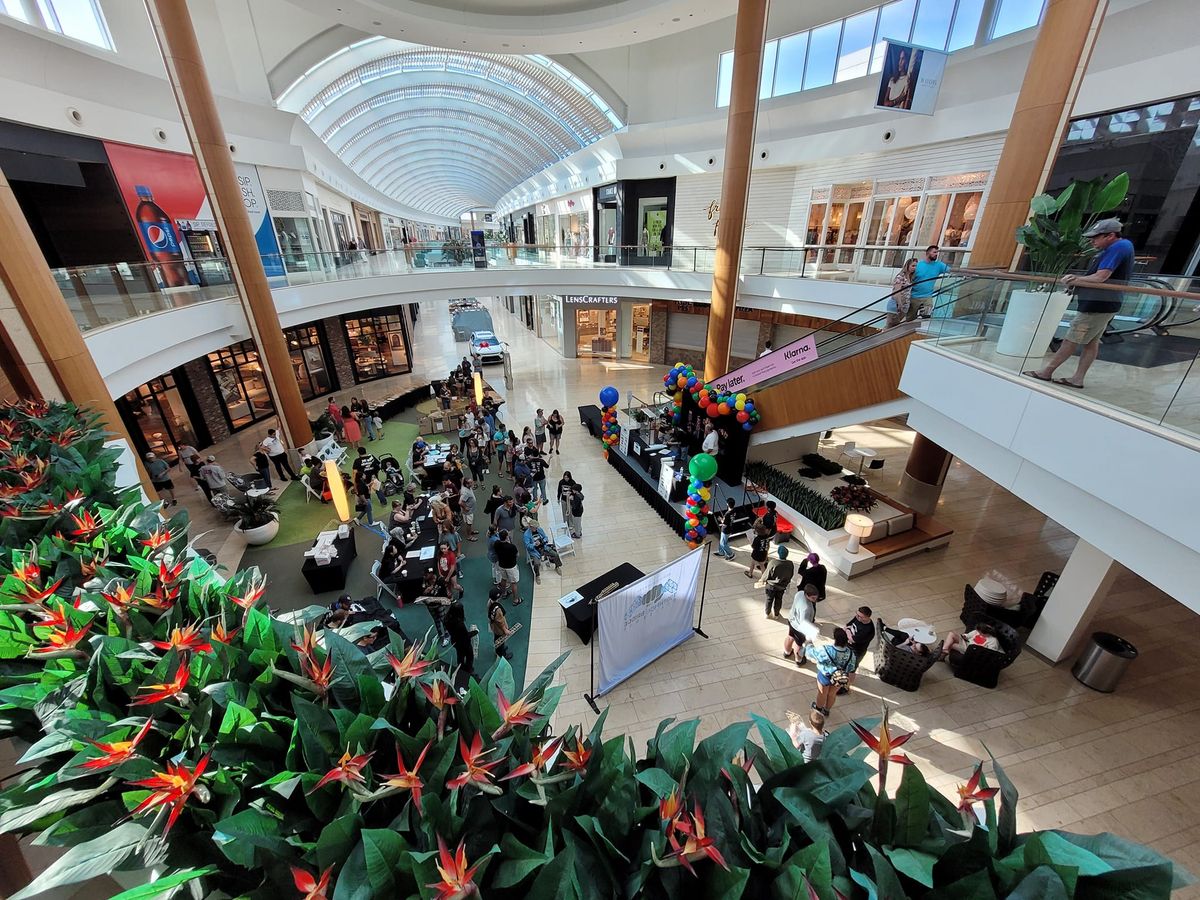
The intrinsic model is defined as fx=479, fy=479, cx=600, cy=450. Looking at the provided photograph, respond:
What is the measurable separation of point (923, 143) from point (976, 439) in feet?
36.9

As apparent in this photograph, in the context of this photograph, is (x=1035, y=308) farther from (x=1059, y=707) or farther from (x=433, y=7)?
(x=433, y=7)

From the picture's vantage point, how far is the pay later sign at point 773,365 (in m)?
9.32

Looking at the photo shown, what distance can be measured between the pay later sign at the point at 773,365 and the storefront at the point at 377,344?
52.8ft

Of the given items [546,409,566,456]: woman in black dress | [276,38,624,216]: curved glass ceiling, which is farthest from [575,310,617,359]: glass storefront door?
[546,409,566,456]: woman in black dress

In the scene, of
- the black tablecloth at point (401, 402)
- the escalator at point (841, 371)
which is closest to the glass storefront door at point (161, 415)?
the black tablecloth at point (401, 402)

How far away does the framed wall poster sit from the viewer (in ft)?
35.7

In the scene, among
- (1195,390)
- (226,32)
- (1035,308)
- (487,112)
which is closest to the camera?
(1195,390)

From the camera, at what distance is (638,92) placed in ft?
64.5

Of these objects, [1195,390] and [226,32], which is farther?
[226,32]

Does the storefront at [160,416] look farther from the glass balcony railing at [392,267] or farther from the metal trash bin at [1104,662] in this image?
the metal trash bin at [1104,662]

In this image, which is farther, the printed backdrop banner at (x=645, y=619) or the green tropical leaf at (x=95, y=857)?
the printed backdrop banner at (x=645, y=619)

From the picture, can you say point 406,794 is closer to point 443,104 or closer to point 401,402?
point 401,402

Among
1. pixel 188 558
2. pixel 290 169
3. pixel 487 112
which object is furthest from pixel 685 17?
pixel 487 112

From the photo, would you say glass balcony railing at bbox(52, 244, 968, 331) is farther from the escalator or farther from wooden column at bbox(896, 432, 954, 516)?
wooden column at bbox(896, 432, 954, 516)
